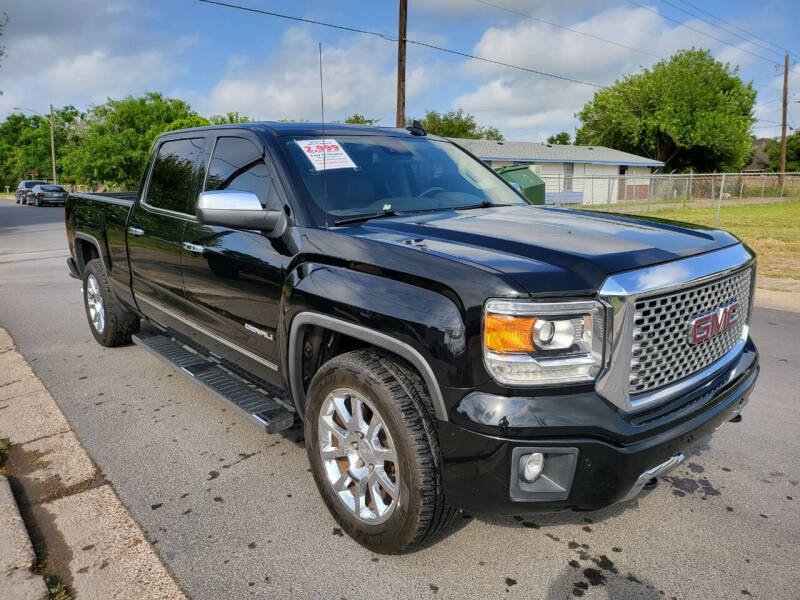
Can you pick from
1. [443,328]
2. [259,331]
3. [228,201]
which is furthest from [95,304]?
[443,328]

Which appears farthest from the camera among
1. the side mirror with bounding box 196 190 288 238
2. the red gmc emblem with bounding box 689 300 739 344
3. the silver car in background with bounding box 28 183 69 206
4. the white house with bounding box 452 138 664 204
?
the white house with bounding box 452 138 664 204

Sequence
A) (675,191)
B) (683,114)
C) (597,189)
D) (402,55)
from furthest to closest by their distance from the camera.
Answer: (683,114) < (597,189) < (675,191) < (402,55)

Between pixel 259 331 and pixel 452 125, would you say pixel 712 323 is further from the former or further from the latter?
pixel 452 125

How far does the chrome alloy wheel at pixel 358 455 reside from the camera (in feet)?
8.16

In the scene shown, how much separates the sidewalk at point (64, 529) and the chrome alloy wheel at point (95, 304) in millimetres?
1674

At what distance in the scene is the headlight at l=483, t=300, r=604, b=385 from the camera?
2084 mm

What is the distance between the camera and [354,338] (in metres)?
2.73

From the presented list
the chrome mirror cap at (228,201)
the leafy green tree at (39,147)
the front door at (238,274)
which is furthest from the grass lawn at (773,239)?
the leafy green tree at (39,147)

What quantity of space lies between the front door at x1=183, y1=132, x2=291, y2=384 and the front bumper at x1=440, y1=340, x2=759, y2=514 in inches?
49.0

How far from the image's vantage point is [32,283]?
9.65 meters

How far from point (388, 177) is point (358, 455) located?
158 centimetres

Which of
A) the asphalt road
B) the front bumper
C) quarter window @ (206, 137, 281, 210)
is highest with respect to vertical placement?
quarter window @ (206, 137, 281, 210)

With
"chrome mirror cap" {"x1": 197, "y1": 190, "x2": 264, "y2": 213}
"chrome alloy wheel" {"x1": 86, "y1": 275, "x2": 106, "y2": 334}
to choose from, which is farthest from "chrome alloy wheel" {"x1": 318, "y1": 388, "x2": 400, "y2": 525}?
"chrome alloy wheel" {"x1": 86, "y1": 275, "x2": 106, "y2": 334}

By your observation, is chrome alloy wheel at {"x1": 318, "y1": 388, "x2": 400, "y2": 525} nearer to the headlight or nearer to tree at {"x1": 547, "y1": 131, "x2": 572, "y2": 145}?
the headlight
